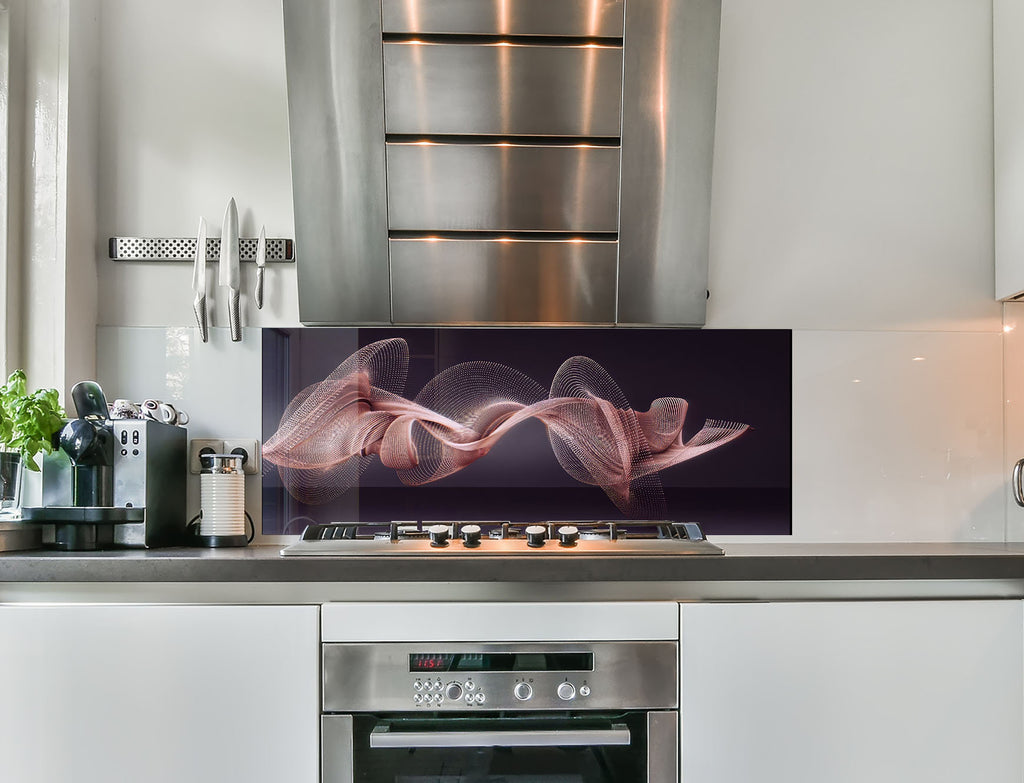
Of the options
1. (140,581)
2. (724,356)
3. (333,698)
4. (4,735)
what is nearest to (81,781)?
(4,735)

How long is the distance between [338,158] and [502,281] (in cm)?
47

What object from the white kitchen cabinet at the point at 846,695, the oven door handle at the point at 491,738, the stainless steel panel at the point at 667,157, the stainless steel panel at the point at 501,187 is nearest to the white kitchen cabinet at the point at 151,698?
the oven door handle at the point at 491,738

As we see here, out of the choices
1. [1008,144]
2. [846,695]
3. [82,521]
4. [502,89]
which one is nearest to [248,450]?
[82,521]

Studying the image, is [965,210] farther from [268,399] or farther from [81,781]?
[81,781]

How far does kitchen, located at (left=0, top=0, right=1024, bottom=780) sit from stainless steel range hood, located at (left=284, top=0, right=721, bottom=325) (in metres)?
0.22

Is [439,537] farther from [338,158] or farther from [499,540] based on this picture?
[338,158]

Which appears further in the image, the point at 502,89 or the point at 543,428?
the point at 543,428

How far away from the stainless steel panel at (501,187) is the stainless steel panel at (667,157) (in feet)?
0.23

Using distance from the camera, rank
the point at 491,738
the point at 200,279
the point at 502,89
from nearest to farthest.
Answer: the point at 491,738 < the point at 502,89 < the point at 200,279

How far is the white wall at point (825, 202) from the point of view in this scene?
204 centimetres

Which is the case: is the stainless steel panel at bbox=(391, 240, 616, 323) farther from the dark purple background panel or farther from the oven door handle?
the oven door handle

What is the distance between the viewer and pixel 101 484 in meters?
1.69

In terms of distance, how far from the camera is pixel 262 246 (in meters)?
2.00

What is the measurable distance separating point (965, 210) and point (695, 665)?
1.41 m
